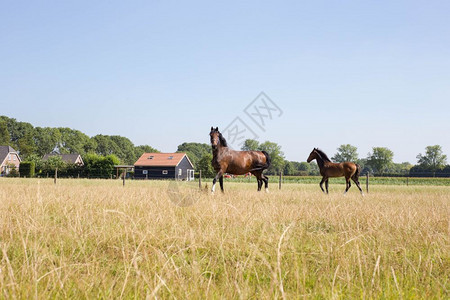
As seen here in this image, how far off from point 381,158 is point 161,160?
8168cm

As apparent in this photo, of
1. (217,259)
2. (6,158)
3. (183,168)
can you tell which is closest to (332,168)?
(217,259)

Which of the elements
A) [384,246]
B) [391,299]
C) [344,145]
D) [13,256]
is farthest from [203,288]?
[344,145]

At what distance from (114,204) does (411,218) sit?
562 centimetres

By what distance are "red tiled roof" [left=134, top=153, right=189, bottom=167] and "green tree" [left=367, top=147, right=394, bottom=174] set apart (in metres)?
77.0

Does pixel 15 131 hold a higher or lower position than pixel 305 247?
higher

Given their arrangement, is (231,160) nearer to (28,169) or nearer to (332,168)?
(332,168)

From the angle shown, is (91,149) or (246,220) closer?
(246,220)

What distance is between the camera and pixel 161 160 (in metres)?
62.8

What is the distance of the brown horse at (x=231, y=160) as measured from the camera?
11.3m

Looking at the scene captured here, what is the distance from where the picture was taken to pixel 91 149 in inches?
4503

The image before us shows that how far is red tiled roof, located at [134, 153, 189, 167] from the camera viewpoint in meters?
61.4

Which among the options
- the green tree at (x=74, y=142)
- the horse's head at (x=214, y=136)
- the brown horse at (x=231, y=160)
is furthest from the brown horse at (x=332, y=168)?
the green tree at (x=74, y=142)

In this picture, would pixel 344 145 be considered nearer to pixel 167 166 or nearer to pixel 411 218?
pixel 167 166

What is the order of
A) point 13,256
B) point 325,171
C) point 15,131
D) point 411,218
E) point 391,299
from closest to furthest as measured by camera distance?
point 391,299, point 13,256, point 411,218, point 325,171, point 15,131
